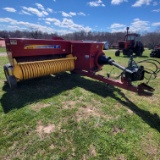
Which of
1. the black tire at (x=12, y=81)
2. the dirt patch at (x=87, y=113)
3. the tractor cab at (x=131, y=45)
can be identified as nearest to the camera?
the dirt patch at (x=87, y=113)

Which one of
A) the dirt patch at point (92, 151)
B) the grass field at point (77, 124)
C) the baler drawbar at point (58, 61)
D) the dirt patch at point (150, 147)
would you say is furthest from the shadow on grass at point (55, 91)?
the dirt patch at point (92, 151)

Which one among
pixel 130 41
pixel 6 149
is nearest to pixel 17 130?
pixel 6 149

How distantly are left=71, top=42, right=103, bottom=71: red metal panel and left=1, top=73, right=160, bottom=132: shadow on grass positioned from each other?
22.1 inches

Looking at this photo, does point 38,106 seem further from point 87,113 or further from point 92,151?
point 92,151

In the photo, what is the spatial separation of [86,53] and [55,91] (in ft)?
5.22

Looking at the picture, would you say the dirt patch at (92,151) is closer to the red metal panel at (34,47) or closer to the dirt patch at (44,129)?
the dirt patch at (44,129)

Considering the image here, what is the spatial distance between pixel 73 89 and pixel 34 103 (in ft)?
4.28

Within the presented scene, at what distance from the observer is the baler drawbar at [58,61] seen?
144 inches

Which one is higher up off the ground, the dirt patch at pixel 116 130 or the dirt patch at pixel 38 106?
the dirt patch at pixel 38 106

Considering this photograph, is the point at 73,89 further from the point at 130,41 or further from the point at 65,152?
the point at 130,41

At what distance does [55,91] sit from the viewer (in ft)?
13.6

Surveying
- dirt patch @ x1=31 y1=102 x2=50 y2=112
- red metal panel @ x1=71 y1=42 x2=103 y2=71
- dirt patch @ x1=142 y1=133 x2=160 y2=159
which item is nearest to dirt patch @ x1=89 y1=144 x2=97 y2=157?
dirt patch @ x1=142 y1=133 x2=160 y2=159

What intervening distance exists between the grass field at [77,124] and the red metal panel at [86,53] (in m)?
0.96

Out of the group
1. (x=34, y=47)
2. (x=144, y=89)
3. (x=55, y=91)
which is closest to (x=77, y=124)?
(x=55, y=91)
